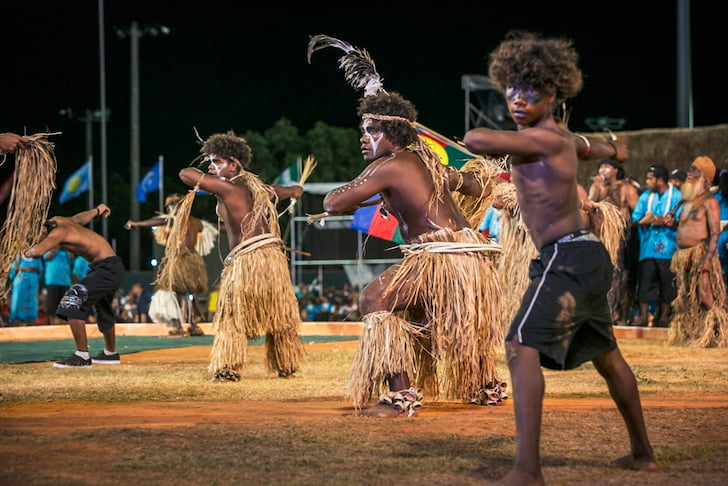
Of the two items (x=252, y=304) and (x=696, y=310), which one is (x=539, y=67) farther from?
(x=696, y=310)

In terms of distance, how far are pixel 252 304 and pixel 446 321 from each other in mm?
2308

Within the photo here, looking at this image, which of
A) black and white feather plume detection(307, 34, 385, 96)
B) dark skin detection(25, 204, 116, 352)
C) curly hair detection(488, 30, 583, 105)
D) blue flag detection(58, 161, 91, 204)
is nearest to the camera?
curly hair detection(488, 30, 583, 105)

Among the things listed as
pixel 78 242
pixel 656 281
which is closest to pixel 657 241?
pixel 656 281

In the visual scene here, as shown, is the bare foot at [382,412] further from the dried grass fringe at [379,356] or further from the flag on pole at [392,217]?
the flag on pole at [392,217]

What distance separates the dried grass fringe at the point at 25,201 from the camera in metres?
6.16

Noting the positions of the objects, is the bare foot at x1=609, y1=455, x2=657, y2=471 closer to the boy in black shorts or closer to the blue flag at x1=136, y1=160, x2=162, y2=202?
the boy in black shorts

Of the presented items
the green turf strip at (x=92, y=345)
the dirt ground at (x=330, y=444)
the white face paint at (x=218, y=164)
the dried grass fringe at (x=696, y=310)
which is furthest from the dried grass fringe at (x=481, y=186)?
the dried grass fringe at (x=696, y=310)

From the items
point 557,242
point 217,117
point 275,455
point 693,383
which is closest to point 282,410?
point 275,455

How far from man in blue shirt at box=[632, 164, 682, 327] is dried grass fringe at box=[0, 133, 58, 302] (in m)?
6.84

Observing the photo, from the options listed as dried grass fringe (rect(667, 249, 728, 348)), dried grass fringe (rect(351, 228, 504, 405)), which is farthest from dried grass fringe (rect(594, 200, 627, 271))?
dried grass fringe (rect(351, 228, 504, 405))

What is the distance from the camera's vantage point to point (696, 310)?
9805mm

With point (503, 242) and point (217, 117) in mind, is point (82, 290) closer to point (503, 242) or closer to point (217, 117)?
point (503, 242)

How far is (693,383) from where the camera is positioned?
6.60m

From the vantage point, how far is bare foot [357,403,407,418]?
16.7 feet
